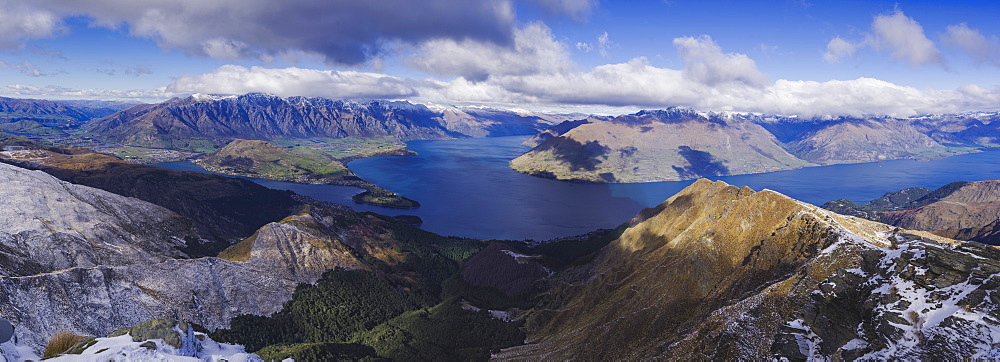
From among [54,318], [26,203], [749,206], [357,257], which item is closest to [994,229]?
[749,206]

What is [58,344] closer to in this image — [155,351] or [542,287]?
[155,351]

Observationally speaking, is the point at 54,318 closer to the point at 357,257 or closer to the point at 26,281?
the point at 26,281

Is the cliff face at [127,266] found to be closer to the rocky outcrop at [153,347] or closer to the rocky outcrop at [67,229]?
the rocky outcrop at [67,229]

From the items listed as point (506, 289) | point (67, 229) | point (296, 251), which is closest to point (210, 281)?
point (296, 251)

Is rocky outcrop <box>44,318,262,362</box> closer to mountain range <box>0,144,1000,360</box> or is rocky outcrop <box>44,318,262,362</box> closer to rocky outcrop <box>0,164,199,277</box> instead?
mountain range <box>0,144,1000,360</box>

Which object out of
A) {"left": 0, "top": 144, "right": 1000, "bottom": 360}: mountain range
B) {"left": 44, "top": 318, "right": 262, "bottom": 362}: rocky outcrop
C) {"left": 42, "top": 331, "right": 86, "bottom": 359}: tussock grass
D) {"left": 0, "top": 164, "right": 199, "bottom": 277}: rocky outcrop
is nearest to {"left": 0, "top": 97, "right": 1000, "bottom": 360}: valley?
{"left": 44, "top": 318, "right": 262, "bottom": 362}: rocky outcrop

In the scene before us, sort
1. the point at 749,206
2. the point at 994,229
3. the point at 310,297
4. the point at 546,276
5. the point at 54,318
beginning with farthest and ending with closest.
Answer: the point at 994,229
the point at 546,276
the point at 310,297
the point at 749,206
the point at 54,318
